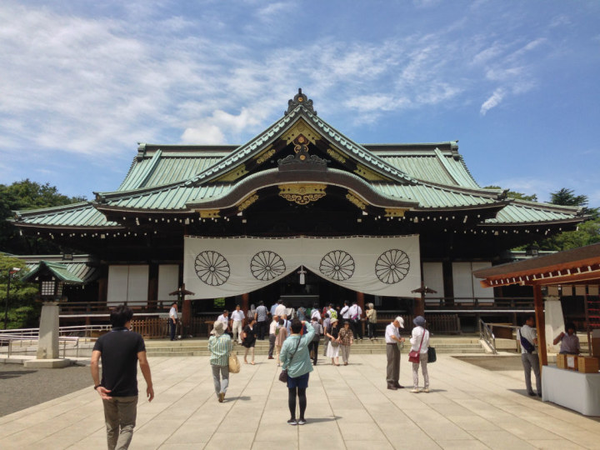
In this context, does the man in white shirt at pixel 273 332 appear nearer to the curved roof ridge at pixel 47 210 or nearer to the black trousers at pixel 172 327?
the black trousers at pixel 172 327

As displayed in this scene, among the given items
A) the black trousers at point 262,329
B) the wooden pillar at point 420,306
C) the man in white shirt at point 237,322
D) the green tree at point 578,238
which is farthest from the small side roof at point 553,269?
the green tree at point 578,238

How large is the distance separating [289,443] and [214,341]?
3.11m

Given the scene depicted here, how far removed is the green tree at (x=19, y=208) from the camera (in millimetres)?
40406

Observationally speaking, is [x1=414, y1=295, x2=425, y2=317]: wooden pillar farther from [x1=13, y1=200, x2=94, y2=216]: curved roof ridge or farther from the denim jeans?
the denim jeans

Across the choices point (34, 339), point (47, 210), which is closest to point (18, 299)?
point (34, 339)

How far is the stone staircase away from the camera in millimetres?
→ 16203

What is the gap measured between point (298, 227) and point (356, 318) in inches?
193

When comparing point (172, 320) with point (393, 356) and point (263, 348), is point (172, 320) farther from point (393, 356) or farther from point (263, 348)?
point (393, 356)

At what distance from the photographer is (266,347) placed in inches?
669

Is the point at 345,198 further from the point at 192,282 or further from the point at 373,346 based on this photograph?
the point at 192,282

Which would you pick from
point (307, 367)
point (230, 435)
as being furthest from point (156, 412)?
point (307, 367)

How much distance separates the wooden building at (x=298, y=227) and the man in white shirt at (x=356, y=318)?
1.40 meters

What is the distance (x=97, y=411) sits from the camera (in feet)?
27.0

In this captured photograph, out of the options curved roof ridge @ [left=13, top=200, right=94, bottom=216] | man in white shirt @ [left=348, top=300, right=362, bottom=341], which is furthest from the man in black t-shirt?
curved roof ridge @ [left=13, top=200, right=94, bottom=216]
